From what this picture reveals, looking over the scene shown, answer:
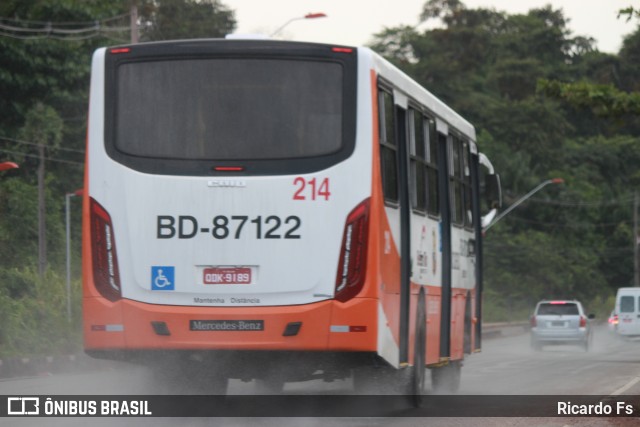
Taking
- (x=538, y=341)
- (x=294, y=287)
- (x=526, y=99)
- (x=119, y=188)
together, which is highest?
(x=526, y=99)

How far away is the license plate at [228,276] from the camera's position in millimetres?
12680

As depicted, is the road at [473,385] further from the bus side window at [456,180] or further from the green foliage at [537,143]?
the green foliage at [537,143]

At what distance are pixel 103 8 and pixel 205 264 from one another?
38.5 metres

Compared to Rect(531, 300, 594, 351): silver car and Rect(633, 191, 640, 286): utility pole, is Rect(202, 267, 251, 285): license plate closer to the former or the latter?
Rect(531, 300, 594, 351): silver car

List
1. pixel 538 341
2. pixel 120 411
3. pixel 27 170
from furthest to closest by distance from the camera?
pixel 27 170 < pixel 538 341 < pixel 120 411

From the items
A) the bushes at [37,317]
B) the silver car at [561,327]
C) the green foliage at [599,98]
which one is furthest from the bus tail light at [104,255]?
the silver car at [561,327]

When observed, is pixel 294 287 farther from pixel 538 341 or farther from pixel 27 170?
pixel 27 170

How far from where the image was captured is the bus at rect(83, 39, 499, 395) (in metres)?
12.6

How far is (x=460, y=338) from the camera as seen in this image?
19047 mm

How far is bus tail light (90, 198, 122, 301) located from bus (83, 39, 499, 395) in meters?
0.01

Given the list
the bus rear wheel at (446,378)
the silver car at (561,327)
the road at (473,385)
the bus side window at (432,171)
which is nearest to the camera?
the road at (473,385)

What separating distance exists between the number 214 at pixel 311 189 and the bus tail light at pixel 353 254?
32cm

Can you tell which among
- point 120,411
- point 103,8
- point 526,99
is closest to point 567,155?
point 526,99

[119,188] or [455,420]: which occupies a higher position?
[119,188]
